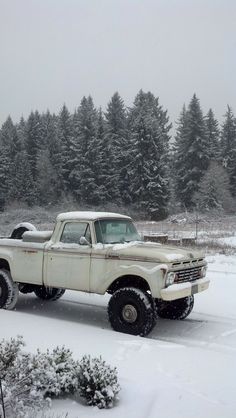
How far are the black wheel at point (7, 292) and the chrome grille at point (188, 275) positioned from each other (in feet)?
11.5

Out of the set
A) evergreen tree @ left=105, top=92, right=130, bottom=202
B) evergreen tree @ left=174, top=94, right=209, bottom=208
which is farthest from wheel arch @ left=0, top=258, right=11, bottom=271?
evergreen tree @ left=174, top=94, right=209, bottom=208

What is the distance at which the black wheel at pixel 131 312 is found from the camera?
770 centimetres

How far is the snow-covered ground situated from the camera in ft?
16.1

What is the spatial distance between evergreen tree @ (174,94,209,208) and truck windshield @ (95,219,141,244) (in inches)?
2148

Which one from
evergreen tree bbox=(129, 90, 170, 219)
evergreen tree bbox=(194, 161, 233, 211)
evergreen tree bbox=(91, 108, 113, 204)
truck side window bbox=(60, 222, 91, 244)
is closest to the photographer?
truck side window bbox=(60, 222, 91, 244)

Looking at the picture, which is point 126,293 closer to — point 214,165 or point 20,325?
point 20,325

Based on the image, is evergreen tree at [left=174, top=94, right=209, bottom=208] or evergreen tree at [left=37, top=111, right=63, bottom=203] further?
evergreen tree at [left=37, top=111, right=63, bottom=203]

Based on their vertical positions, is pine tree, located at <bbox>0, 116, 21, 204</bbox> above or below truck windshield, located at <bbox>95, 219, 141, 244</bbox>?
above

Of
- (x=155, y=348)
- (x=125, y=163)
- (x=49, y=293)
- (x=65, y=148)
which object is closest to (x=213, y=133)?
(x=125, y=163)

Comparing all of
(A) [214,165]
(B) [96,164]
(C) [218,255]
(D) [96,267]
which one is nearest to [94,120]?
(B) [96,164]

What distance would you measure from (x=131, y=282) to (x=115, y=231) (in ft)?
3.74

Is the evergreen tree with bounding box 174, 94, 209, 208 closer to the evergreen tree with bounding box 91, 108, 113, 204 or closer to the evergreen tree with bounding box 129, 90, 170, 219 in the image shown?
the evergreen tree with bounding box 129, 90, 170, 219

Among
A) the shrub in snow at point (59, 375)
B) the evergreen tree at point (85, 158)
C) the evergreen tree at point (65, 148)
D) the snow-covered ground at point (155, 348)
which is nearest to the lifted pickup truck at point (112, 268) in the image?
the snow-covered ground at point (155, 348)

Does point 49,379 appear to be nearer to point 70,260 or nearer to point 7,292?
point 70,260
